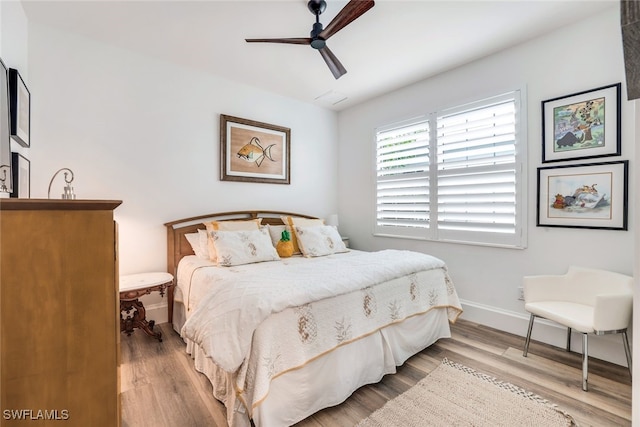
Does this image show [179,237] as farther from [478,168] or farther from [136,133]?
[478,168]

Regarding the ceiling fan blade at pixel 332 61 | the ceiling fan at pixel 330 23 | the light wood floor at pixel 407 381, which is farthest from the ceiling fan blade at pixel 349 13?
the light wood floor at pixel 407 381

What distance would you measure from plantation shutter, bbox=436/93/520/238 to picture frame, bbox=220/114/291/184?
2.01 meters

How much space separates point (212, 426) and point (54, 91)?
2996 mm

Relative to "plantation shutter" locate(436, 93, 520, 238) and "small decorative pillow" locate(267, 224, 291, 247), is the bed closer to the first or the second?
"small decorative pillow" locate(267, 224, 291, 247)

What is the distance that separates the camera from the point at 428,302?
2.48 m

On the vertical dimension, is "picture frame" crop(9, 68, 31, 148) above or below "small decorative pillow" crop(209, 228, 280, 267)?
above

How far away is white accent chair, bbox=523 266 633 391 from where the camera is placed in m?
1.93

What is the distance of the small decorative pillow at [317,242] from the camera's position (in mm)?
3193

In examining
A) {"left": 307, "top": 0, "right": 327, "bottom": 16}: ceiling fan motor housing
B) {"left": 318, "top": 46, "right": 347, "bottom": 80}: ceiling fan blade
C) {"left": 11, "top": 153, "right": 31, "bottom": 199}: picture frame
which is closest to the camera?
{"left": 11, "top": 153, "right": 31, "bottom": 199}: picture frame

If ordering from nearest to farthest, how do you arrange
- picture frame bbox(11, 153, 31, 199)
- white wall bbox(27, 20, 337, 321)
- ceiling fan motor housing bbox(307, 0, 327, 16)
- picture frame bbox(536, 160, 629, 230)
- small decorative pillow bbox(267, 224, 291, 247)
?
1. picture frame bbox(11, 153, 31, 199)
2. ceiling fan motor housing bbox(307, 0, 327, 16)
3. picture frame bbox(536, 160, 629, 230)
4. white wall bbox(27, 20, 337, 321)
5. small decorative pillow bbox(267, 224, 291, 247)

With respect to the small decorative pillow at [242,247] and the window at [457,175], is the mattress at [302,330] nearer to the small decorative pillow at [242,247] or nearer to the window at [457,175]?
the small decorative pillow at [242,247]

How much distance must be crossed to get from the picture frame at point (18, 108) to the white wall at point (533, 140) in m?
3.55

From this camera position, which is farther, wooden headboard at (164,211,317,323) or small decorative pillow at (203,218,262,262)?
wooden headboard at (164,211,317,323)

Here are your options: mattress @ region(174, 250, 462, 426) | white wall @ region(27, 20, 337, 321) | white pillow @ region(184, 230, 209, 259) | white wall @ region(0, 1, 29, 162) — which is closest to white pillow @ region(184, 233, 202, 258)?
white pillow @ region(184, 230, 209, 259)
